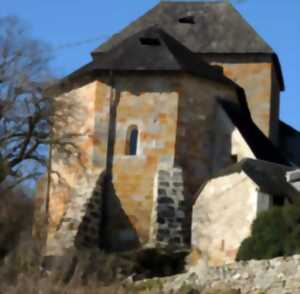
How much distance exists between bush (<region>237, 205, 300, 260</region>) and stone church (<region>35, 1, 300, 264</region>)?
190 centimetres

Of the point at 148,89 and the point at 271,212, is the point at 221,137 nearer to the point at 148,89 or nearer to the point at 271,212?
the point at 148,89

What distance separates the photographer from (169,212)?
36062 mm

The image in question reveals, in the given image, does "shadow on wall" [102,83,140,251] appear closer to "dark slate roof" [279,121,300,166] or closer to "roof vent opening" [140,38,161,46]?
"roof vent opening" [140,38,161,46]

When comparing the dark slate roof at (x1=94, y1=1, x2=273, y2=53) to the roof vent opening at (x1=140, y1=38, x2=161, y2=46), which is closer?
the roof vent opening at (x1=140, y1=38, x2=161, y2=46)

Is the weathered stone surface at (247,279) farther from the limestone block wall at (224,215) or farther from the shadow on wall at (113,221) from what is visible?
the shadow on wall at (113,221)

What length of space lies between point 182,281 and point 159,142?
8.40m

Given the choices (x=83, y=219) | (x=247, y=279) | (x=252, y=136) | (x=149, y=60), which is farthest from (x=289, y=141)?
(x=247, y=279)

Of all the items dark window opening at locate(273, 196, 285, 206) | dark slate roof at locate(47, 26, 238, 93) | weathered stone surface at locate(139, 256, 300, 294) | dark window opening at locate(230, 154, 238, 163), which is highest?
dark slate roof at locate(47, 26, 238, 93)

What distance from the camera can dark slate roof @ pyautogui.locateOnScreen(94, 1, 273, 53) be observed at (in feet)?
143

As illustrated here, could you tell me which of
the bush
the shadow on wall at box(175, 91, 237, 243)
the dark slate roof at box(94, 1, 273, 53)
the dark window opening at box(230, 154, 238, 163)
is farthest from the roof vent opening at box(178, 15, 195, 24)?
the bush

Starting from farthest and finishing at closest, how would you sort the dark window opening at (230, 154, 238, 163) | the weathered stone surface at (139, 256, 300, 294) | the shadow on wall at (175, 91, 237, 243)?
the dark window opening at (230, 154, 238, 163) < the shadow on wall at (175, 91, 237, 243) < the weathered stone surface at (139, 256, 300, 294)

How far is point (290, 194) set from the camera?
113 ft

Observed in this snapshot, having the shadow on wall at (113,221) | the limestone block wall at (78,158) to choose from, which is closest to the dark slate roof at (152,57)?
the limestone block wall at (78,158)

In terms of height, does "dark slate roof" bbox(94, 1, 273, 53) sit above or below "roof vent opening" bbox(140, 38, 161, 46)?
above
